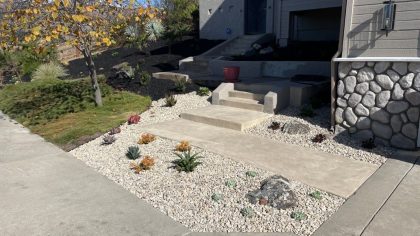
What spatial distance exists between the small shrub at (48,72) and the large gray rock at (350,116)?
11837 mm

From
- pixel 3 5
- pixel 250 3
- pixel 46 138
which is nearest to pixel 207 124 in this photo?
pixel 46 138

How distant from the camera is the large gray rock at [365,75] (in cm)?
575

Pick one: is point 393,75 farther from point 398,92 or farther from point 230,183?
point 230,183

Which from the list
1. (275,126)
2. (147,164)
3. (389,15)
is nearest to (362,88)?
(389,15)

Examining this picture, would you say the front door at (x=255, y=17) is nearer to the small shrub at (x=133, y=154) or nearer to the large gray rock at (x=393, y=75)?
the large gray rock at (x=393, y=75)

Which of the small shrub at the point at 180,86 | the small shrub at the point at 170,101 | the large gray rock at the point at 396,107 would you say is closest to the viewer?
the large gray rock at the point at 396,107

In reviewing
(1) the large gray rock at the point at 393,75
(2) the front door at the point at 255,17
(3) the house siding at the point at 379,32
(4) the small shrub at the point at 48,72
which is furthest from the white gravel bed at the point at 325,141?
(4) the small shrub at the point at 48,72

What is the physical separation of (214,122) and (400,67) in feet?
12.3

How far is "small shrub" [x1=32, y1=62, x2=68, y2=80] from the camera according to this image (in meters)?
13.8

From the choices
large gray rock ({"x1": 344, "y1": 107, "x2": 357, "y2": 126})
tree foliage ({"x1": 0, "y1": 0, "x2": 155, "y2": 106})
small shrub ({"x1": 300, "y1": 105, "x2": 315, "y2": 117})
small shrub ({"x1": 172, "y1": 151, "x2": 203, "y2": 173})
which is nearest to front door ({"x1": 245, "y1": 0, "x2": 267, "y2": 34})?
tree foliage ({"x1": 0, "y1": 0, "x2": 155, "y2": 106})

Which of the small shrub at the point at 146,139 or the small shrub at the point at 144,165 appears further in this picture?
the small shrub at the point at 146,139

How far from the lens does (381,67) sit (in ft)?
18.3

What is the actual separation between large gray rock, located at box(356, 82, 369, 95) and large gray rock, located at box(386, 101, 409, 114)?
18.2 inches

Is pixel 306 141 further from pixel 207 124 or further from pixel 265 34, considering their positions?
pixel 265 34
